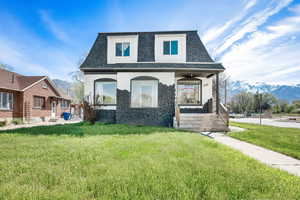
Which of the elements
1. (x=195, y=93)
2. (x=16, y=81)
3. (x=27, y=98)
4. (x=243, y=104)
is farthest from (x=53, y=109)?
(x=243, y=104)

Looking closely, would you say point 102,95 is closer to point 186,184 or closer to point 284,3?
point 186,184

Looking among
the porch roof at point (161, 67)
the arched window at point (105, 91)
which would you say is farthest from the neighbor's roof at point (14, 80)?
the porch roof at point (161, 67)

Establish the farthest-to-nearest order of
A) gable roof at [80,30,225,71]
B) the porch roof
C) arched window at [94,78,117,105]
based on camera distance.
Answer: arched window at [94,78,117,105] < gable roof at [80,30,225,71] < the porch roof

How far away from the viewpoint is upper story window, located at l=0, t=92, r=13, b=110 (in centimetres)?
1294

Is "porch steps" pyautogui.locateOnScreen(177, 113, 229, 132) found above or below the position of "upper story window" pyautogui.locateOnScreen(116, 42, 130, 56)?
below

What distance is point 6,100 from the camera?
13422 mm

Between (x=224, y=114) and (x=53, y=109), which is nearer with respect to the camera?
(x=224, y=114)

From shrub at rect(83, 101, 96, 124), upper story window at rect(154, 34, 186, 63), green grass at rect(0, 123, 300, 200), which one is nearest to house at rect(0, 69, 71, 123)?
shrub at rect(83, 101, 96, 124)

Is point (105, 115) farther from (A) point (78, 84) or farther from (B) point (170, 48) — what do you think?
(A) point (78, 84)

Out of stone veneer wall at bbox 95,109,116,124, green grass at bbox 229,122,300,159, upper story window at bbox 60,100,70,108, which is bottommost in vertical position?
green grass at bbox 229,122,300,159

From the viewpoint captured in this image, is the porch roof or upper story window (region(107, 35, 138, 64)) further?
upper story window (region(107, 35, 138, 64))

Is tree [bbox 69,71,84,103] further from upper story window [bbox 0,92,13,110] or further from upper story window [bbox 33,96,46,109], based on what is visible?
upper story window [bbox 0,92,13,110]

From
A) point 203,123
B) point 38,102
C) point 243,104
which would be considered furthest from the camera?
point 243,104

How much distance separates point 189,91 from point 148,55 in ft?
15.2
